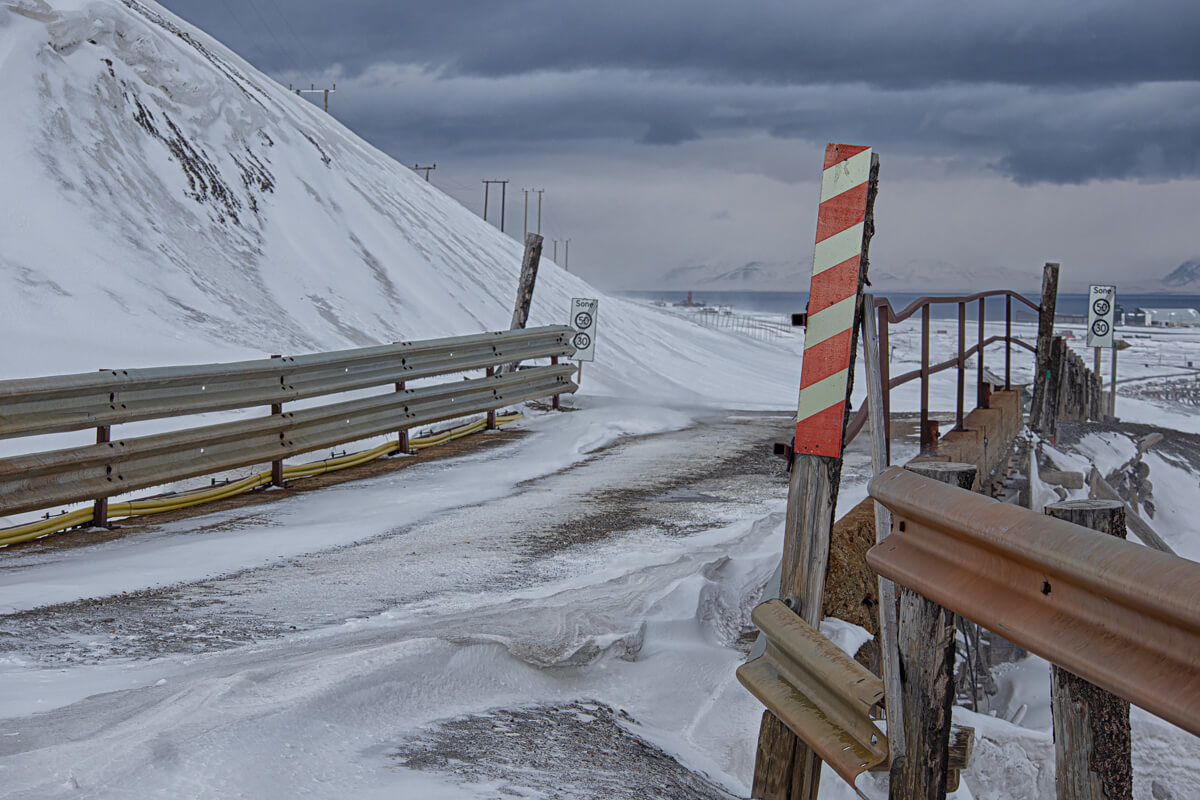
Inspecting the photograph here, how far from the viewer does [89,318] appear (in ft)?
51.6

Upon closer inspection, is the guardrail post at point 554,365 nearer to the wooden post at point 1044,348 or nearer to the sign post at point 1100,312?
the wooden post at point 1044,348

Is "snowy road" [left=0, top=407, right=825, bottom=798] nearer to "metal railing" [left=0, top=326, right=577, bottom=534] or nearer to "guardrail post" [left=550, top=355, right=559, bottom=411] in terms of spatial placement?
"metal railing" [left=0, top=326, right=577, bottom=534]

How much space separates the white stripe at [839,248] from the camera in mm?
4086

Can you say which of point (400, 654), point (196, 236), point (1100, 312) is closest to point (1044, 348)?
point (1100, 312)

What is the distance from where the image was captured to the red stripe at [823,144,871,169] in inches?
162

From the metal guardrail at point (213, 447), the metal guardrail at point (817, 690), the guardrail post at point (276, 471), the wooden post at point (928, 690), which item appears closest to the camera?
the wooden post at point (928, 690)

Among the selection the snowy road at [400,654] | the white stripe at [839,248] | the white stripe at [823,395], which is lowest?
the snowy road at [400,654]

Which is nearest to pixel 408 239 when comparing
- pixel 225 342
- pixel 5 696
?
pixel 225 342

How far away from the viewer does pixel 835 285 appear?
412cm

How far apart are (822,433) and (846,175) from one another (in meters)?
0.97

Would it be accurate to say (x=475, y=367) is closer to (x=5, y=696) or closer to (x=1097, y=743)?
(x=5, y=696)

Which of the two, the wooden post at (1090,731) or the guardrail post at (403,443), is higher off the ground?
the wooden post at (1090,731)

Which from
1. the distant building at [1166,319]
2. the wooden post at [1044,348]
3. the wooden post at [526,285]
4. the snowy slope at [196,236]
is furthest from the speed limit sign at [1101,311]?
the distant building at [1166,319]

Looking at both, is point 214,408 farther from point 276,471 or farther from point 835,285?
point 835,285
